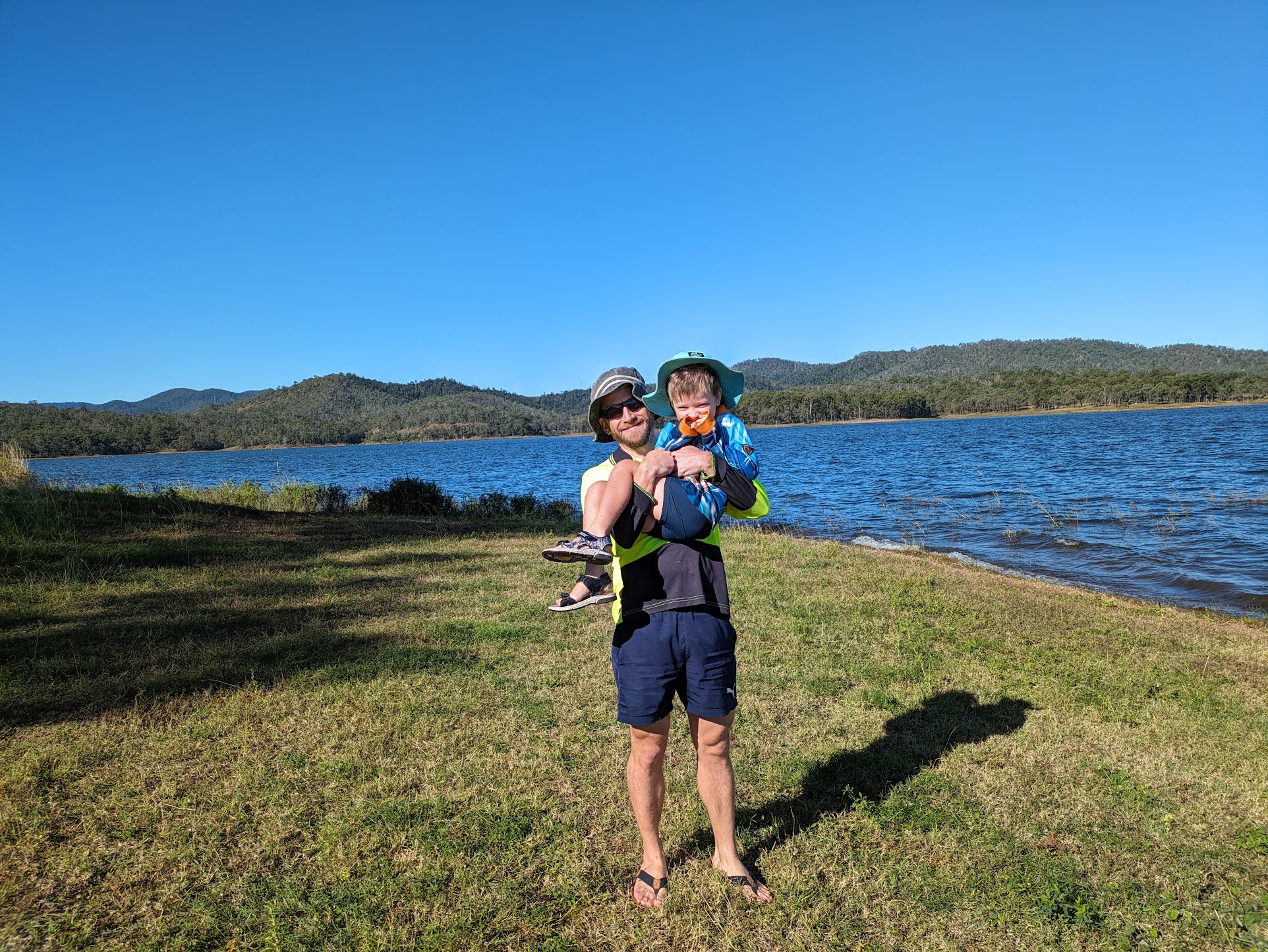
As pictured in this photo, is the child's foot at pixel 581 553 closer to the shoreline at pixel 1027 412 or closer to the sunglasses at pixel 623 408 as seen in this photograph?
the sunglasses at pixel 623 408

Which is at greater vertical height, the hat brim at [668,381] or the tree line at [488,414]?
the tree line at [488,414]

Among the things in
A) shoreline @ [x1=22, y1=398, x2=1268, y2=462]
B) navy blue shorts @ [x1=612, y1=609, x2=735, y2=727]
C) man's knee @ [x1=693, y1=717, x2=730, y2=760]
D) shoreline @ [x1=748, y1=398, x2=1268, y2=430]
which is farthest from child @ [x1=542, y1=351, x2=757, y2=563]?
shoreline @ [x1=748, y1=398, x2=1268, y2=430]

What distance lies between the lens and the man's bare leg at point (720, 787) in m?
2.93

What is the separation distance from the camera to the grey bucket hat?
9.70 feet

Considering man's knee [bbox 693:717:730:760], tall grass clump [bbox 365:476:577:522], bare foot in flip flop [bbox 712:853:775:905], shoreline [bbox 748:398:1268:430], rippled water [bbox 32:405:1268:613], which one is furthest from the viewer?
shoreline [bbox 748:398:1268:430]

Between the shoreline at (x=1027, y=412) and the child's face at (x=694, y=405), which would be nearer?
the child's face at (x=694, y=405)

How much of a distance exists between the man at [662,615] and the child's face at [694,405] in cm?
16

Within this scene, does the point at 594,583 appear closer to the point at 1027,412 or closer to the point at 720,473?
the point at 720,473

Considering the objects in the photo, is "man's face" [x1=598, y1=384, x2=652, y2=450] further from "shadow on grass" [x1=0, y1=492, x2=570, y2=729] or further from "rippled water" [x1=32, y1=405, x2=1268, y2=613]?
"rippled water" [x1=32, y1=405, x2=1268, y2=613]

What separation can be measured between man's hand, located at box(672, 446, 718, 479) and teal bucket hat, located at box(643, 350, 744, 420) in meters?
0.26

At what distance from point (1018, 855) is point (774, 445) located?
69.1 m

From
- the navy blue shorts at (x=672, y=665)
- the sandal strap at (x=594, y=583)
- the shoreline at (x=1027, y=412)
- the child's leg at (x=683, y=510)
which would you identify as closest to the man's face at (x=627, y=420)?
the child's leg at (x=683, y=510)

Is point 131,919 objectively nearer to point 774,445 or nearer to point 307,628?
point 307,628

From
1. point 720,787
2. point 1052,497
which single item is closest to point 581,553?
point 720,787
